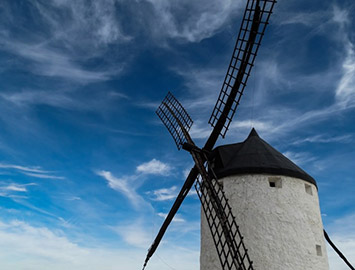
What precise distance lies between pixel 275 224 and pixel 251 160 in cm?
Result: 216

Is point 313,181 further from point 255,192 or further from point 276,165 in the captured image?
point 255,192

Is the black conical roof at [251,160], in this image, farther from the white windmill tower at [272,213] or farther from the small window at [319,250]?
the small window at [319,250]

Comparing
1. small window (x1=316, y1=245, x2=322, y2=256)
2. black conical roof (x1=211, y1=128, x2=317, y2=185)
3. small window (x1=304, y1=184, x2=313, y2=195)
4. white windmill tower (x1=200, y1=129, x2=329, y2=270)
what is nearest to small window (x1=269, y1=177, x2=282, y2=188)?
white windmill tower (x1=200, y1=129, x2=329, y2=270)

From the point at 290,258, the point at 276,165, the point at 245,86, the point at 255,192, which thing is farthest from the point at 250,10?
the point at 290,258

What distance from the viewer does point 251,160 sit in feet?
33.3

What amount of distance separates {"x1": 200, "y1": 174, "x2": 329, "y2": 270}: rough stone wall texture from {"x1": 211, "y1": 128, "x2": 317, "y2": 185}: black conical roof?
20cm

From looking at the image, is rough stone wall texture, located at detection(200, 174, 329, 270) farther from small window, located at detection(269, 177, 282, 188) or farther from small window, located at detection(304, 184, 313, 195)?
small window, located at detection(304, 184, 313, 195)

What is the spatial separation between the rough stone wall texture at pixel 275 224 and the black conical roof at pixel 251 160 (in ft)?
0.67

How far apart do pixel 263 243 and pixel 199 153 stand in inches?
153

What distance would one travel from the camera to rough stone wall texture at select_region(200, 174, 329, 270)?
28.9ft

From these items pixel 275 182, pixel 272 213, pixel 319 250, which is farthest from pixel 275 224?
pixel 319 250

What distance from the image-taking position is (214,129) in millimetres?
11195

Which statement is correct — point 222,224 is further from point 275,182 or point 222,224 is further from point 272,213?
point 275,182

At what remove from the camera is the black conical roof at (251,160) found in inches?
384
